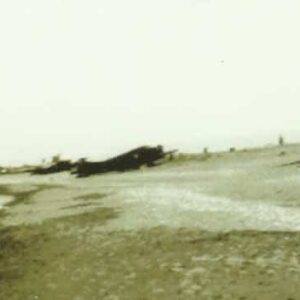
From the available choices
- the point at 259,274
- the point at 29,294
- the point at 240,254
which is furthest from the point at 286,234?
the point at 29,294

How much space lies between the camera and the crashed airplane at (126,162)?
73.8 meters

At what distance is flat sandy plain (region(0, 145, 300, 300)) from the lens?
44.1 feet

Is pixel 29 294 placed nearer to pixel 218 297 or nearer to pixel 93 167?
pixel 218 297

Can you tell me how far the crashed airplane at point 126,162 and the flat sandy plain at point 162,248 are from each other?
4052 centimetres

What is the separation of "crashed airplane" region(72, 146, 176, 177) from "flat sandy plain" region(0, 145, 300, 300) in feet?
133

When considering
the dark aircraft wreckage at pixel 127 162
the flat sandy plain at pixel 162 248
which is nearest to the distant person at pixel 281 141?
the dark aircraft wreckage at pixel 127 162

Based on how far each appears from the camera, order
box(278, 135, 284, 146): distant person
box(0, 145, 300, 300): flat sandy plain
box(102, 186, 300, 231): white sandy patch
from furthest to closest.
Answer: box(278, 135, 284, 146): distant person < box(102, 186, 300, 231): white sandy patch < box(0, 145, 300, 300): flat sandy plain

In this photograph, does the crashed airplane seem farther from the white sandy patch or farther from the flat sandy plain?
the white sandy patch

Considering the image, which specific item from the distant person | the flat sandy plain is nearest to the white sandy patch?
the flat sandy plain

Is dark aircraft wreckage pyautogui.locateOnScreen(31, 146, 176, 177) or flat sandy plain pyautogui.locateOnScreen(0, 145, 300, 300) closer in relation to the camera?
flat sandy plain pyautogui.locateOnScreen(0, 145, 300, 300)

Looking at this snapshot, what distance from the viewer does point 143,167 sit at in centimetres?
7200

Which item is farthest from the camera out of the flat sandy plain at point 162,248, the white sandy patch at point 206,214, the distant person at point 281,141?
the distant person at point 281,141

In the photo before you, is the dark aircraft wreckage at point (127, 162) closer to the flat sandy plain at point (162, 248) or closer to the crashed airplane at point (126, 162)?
the crashed airplane at point (126, 162)

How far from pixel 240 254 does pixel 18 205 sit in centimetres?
2429
